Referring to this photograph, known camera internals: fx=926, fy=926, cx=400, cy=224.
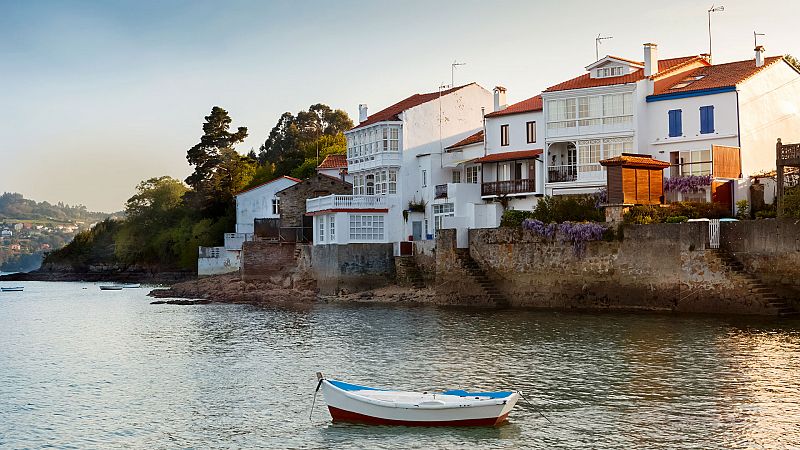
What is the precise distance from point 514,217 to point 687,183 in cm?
931

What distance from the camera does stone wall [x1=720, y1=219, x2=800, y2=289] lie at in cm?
3859

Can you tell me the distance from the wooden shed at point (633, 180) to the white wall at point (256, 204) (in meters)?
36.4

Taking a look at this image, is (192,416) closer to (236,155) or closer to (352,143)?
(352,143)

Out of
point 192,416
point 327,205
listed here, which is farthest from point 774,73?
point 192,416

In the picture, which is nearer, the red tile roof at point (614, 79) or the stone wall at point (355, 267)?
the red tile roof at point (614, 79)

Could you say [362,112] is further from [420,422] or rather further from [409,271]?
[420,422]

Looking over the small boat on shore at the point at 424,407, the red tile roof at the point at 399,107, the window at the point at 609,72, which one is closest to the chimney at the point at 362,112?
the red tile roof at the point at 399,107

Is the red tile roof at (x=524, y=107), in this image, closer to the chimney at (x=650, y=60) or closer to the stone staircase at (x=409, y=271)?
the chimney at (x=650, y=60)

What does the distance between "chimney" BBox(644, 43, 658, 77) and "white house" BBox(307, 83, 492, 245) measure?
1443 cm

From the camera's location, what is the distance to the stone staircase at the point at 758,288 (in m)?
38.3

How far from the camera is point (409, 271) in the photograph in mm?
56312

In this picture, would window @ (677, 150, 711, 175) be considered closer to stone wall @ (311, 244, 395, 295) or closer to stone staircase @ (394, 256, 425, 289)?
stone staircase @ (394, 256, 425, 289)

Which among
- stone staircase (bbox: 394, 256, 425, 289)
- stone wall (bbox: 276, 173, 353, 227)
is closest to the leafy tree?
stone wall (bbox: 276, 173, 353, 227)

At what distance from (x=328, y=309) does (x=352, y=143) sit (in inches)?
778
